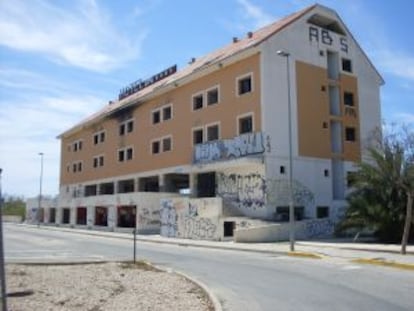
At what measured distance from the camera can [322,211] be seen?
134 feet

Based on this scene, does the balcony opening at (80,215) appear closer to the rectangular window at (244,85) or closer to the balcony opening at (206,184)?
the balcony opening at (206,184)

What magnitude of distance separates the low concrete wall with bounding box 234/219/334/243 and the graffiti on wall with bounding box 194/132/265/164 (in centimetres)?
570

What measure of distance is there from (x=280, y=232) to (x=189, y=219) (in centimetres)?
783

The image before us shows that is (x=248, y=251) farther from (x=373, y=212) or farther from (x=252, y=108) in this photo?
(x=252, y=108)

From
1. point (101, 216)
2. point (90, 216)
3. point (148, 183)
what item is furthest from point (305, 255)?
point (90, 216)

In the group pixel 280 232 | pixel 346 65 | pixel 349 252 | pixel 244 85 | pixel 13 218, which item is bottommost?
pixel 349 252

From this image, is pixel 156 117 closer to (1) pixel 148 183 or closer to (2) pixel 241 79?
(1) pixel 148 183

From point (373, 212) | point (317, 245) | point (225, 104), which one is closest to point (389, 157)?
point (373, 212)

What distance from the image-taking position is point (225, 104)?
41844 millimetres

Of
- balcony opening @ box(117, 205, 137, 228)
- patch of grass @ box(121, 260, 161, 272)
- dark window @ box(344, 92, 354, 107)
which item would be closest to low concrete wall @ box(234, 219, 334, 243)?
dark window @ box(344, 92, 354, 107)

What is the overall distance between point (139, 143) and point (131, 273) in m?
37.7

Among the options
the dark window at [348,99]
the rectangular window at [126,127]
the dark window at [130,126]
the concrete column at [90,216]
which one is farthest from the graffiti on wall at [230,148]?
the concrete column at [90,216]

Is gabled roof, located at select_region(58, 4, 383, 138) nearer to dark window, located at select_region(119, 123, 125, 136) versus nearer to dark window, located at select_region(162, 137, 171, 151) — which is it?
dark window, located at select_region(119, 123, 125, 136)

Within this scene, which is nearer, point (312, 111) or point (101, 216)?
point (312, 111)
